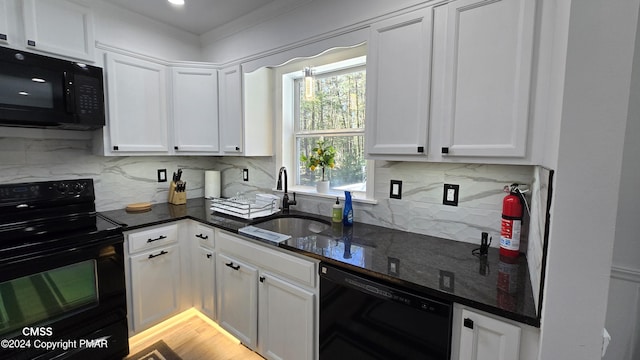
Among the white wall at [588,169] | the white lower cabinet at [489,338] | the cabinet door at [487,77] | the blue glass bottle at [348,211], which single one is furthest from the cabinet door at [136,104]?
the white wall at [588,169]

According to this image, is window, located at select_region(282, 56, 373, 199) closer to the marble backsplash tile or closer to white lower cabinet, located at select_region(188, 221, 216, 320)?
the marble backsplash tile

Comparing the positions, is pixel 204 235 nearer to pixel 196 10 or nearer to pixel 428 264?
pixel 428 264

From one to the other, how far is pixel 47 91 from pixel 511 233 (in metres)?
2.74

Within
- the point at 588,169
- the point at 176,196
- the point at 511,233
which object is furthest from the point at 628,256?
the point at 176,196

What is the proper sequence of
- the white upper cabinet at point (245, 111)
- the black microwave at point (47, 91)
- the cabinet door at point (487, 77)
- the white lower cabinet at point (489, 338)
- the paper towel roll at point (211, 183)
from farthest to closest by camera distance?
the paper towel roll at point (211, 183), the white upper cabinet at point (245, 111), the black microwave at point (47, 91), the cabinet door at point (487, 77), the white lower cabinet at point (489, 338)

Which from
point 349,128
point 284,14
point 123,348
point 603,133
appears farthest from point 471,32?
point 123,348

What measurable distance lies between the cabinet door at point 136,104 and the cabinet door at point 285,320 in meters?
1.53

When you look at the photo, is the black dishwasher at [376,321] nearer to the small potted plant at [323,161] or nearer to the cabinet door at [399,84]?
the cabinet door at [399,84]

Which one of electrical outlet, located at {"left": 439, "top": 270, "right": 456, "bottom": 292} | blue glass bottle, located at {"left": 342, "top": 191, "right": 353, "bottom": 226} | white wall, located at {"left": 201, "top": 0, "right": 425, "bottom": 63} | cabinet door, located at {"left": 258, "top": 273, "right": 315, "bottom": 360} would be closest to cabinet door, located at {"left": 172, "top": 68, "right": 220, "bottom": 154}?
white wall, located at {"left": 201, "top": 0, "right": 425, "bottom": 63}

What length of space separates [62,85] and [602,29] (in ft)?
8.39

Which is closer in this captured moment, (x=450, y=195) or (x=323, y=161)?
(x=450, y=195)

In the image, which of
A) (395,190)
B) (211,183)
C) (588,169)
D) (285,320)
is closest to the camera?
(588,169)

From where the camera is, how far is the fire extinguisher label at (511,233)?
51.9 inches

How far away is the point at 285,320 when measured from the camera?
5.20 feet
